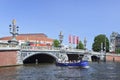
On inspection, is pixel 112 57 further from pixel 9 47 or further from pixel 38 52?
pixel 9 47

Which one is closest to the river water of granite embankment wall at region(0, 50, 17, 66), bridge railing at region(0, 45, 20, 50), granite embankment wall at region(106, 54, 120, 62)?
granite embankment wall at region(0, 50, 17, 66)

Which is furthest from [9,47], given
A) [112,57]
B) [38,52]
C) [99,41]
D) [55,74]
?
[99,41]

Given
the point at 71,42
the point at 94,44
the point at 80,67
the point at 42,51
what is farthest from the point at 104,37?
the point at 80,67

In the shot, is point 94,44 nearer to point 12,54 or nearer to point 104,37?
point 104,37

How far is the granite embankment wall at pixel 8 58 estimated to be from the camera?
76481 millimetres

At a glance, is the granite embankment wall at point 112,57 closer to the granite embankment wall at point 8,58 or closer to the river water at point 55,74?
the granite embankment wall at point 8,58

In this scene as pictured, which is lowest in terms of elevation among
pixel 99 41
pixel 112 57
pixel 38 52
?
pixel 112 57

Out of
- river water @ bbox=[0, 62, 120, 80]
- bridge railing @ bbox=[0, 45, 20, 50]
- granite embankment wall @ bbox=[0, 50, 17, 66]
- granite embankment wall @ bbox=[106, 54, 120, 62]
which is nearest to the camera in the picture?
river water @ bbox=[0, 62, 120, 80]

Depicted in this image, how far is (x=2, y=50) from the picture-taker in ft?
250

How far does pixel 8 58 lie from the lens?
79188 millimetres

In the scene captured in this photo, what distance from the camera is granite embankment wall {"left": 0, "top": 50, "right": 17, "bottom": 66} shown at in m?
76.5

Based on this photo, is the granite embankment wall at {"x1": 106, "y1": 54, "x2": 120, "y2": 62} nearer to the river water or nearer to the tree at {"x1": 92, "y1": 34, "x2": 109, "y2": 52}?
the tree at {"x1": 92, "y1": 34, "x2": 109, "y2": 52}

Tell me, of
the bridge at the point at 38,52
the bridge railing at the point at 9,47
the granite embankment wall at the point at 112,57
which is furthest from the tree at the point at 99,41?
the bridge railing at the point at 9,47

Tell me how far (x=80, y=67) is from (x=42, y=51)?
17704 millimetres
